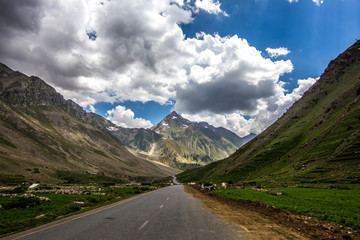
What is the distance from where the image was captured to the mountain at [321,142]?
56562 millimetres

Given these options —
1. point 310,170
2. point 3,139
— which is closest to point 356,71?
point 310,170

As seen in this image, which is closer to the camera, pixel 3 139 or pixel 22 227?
pixel 22 227

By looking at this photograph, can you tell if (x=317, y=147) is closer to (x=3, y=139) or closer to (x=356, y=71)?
(x=356, y=71)

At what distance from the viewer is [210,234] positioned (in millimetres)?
10359

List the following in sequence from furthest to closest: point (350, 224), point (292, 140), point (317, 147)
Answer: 1. point (292, 140)
2. point (317, 147)
3. point (350, 224)

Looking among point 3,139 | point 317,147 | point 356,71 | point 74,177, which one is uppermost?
point 356,71

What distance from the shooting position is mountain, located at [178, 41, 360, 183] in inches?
2227

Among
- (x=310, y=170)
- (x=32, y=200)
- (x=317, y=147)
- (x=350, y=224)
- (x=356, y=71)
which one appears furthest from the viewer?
(x=356, y=71)

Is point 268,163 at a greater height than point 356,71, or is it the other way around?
point 356,71

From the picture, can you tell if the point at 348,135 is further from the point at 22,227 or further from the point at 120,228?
the point at 22,227

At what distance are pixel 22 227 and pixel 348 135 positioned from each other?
85485 millimetres

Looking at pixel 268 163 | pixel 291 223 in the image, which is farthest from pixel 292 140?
pixel 291 223

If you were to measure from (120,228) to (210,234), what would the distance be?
5.22 meters

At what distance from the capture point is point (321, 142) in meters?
78.3
